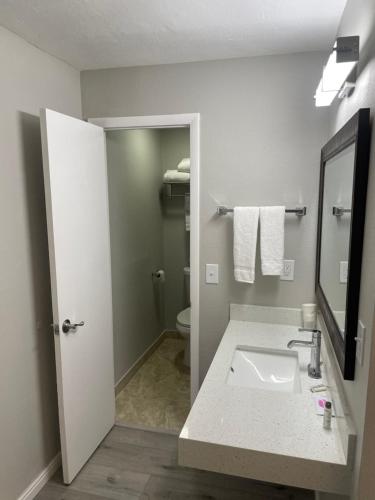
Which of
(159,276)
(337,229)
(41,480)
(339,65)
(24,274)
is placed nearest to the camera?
(339,65)

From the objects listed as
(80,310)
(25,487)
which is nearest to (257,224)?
(80,310)

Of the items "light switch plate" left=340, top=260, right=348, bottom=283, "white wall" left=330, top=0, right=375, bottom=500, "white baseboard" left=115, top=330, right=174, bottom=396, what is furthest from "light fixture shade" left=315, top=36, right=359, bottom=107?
"white baseboard" left=115, top=330, right=174, bottom=396

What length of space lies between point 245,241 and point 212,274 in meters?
0.32

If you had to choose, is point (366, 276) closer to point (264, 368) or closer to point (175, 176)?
point (264, 368)

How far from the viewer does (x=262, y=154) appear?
2082 millimetres

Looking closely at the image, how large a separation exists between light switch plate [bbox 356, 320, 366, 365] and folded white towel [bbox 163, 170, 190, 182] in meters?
2.57

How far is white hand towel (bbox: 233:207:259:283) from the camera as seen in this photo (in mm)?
2047

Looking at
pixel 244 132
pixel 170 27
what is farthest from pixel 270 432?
pixel 170 27

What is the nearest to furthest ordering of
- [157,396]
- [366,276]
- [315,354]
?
[366,276], [315,354], [157,396]

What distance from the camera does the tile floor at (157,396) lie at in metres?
2.58

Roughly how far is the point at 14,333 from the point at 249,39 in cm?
187

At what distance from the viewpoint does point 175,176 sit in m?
3.48

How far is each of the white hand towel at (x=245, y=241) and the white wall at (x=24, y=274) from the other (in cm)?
107

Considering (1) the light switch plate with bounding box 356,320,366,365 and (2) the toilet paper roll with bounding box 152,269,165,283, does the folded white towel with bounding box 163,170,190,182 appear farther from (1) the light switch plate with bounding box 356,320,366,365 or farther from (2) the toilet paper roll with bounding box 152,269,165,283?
(1) the light switch plate with bounding box 356,320,366,365
